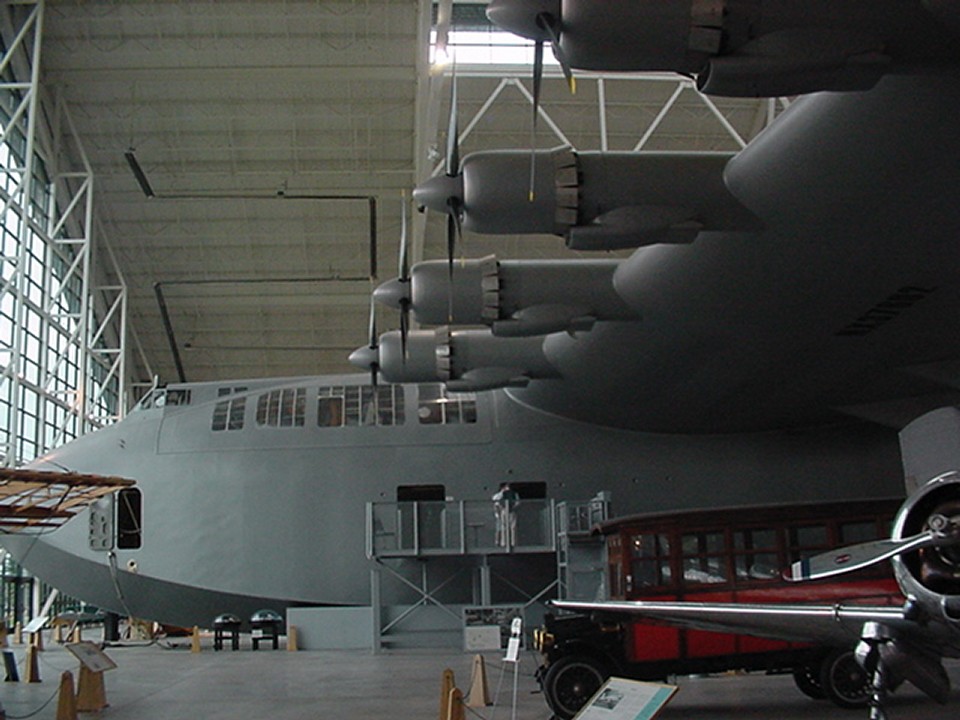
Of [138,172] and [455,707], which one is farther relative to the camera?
[138,172]

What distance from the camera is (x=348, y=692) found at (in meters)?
13.6

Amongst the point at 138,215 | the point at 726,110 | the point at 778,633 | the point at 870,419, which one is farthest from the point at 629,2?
the point at 138,215

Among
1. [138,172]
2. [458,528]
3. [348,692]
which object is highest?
[138,172]

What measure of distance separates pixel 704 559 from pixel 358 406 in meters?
10.3

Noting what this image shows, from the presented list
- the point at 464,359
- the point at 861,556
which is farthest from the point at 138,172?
the point at 861,556

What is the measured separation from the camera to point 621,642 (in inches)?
444

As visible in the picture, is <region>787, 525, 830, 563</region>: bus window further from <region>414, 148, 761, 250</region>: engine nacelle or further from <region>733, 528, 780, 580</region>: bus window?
<region>414, 148, 761, 250</region>: engine nacelle

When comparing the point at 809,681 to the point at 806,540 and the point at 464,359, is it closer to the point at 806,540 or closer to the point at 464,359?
the point at 806,540

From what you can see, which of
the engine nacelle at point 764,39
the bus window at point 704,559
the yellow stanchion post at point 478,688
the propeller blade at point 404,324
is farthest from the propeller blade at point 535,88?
the yellow stanchion post at point 478,688

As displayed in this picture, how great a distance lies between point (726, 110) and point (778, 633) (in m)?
31.8

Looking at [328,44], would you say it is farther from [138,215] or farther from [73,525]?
[73,525]

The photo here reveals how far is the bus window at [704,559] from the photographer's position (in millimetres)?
12875

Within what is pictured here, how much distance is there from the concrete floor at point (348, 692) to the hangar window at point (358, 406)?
474 cm

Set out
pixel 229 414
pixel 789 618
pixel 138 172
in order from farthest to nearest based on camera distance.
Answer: pixel 138 172, pixel 229 414, pixel 789 618
